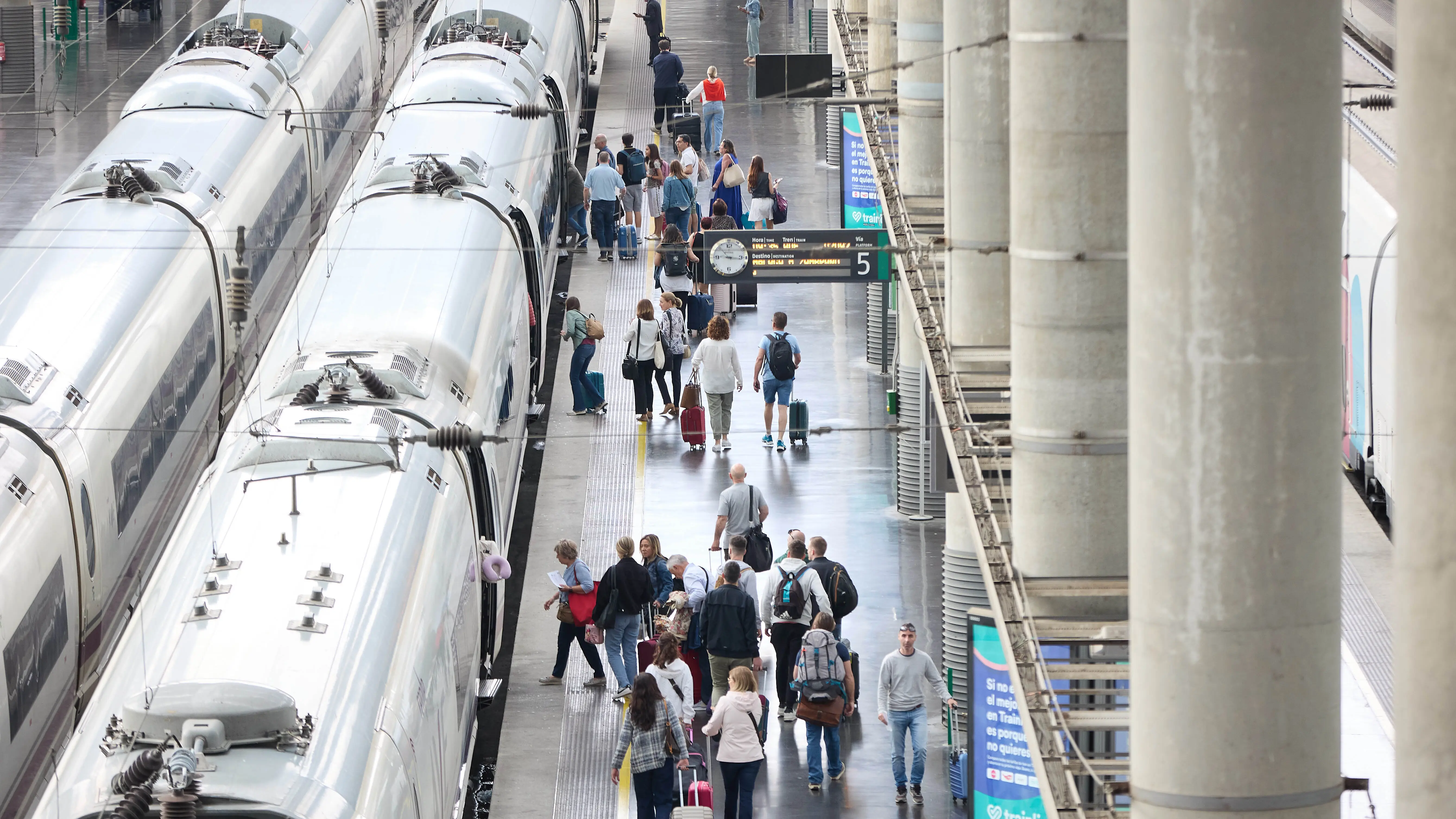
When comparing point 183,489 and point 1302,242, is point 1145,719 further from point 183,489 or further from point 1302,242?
point 183,489

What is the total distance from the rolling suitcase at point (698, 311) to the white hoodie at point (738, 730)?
12.3 meters

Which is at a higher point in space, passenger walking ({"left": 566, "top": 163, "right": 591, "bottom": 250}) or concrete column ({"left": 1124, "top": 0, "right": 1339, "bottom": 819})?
passenger walking ({"left": 566, "top": 163, "right": 591, "bottom": 250})

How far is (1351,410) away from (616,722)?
8.76 m

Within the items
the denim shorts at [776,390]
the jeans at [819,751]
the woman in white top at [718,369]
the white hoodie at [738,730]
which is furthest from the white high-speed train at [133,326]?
the denim shorts at [776,390]

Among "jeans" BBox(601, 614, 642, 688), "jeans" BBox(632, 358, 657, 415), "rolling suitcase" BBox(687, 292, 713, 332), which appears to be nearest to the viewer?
"jeans" BBox(601, 614, 642, 688)

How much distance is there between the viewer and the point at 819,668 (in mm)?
15812

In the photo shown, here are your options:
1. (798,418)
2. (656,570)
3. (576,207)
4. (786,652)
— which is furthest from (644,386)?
(786,652)

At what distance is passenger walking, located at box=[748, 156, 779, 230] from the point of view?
29719mm

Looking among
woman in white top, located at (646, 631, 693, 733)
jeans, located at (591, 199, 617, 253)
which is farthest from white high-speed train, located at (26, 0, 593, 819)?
jeans, located at (591, 199, 617, 253)

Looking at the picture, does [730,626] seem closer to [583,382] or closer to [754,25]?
[583,382]

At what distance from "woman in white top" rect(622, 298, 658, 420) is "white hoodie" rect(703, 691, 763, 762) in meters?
9.34

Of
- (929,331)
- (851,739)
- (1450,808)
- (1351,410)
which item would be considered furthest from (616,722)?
(1450,808)

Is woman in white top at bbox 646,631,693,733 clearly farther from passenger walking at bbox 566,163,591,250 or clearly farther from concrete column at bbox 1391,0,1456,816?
passenger walking at bbox 566,163,591,250

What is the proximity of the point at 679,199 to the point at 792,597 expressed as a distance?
12529mm
